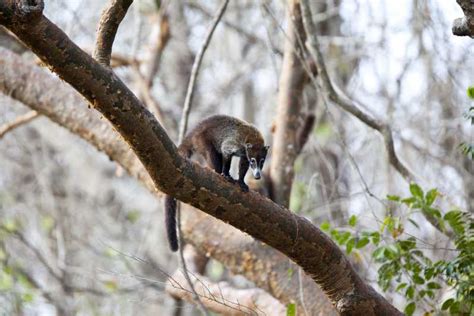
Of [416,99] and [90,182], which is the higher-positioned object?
[90,182]

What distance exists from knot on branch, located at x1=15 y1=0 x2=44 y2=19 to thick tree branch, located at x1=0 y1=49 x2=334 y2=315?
8.16 feet

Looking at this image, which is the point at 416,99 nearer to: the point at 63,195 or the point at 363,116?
the point at 363,116

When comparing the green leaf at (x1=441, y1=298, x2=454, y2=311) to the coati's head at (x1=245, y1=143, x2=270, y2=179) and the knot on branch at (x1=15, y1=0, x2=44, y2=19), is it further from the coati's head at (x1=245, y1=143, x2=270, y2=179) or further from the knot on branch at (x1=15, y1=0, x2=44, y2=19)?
the knot on branch at (x1=15, y1=0, x2=44, y2=19)

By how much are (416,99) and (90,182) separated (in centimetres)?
518

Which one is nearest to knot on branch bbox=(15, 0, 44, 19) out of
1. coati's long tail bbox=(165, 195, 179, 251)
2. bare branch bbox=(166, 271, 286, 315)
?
coati's long tail bbox=(165, 195, 179, 251)

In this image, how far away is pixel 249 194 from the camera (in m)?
3.04

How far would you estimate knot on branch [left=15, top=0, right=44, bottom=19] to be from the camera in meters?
2.22

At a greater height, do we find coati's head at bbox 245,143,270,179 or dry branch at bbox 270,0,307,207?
dry branch at bbox 270,0,307,207

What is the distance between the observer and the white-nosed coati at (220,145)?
4168 mm

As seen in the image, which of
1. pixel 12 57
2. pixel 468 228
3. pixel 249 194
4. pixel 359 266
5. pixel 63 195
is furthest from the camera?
pixel 63 195

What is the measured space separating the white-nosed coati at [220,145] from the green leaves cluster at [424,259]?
0.71 m

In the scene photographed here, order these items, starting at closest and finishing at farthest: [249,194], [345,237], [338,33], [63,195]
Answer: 1. [249,194]
2. [345,237]
3. [338,33]
4. [63,195]

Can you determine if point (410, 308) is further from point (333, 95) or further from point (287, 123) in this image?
point (287, 123)

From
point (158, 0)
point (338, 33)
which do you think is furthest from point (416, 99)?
point (158, 0)
